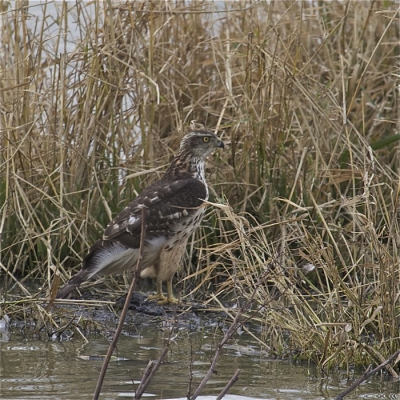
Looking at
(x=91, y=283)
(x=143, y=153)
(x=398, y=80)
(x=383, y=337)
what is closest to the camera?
(x=383, y=337)

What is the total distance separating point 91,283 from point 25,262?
463mm

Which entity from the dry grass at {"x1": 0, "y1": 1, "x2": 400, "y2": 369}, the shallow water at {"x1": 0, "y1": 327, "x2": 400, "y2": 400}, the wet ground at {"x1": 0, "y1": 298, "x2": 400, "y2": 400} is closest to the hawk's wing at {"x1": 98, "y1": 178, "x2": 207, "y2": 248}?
the dry grass at {"x1": 0, "y1": 1, "x2": 400, "y2": 369}

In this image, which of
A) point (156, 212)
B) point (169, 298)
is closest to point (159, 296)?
point (169, 298)

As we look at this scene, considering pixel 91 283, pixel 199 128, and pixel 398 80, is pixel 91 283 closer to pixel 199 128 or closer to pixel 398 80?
pixel 199 128

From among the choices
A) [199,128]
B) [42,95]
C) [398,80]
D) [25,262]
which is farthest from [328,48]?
[25,262]

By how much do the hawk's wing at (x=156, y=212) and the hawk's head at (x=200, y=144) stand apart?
272mm

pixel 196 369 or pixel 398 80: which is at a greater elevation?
pixel 398 80

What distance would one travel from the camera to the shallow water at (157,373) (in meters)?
4.19

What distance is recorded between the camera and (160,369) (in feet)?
15.1

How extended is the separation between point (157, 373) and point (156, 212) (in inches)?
62.2

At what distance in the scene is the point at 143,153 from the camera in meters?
6.60

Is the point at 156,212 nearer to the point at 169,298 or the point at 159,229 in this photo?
the point at 159,229

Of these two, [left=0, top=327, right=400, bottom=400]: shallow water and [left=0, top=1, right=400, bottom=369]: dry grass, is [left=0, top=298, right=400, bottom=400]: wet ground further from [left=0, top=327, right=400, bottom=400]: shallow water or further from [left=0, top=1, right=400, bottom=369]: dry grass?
[left=0, top=1, right=400, bottom=369]: dry grass

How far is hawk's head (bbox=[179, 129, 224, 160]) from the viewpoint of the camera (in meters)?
6.27
